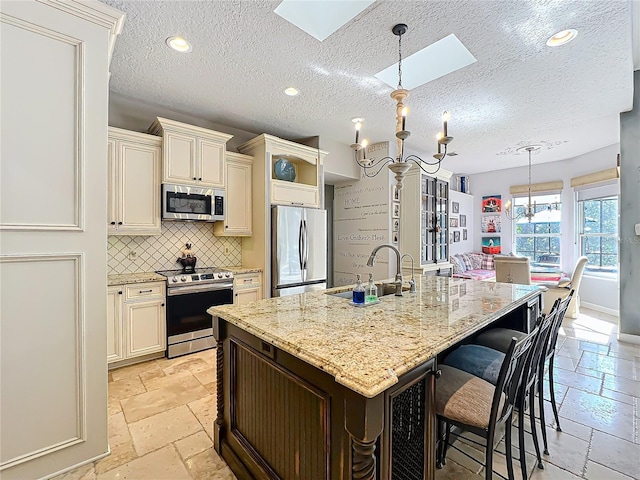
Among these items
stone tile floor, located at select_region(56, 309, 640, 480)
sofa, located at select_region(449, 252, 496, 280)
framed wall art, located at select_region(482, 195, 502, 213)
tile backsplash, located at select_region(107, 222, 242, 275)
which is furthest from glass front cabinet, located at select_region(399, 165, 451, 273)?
framed wall art, located at select_region(482, 195, 502, 213)

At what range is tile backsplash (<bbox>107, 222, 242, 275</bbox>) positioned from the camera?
130 inches

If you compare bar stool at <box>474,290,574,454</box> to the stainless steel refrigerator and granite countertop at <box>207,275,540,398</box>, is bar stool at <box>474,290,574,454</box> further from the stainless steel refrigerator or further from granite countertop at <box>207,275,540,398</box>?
the stainless steel refrigerator

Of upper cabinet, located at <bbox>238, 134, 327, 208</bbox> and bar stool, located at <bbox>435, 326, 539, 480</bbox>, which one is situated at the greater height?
upper cabinet, located at <bbox>238, 134, 327, 208</bbox>

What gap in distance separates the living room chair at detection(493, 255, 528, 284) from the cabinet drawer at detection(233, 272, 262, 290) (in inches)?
155

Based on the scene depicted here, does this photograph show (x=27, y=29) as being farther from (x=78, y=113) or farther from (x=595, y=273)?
(x=595, y=273)

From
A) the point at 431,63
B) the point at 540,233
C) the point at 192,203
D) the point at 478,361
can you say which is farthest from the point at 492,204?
the point at 192,203

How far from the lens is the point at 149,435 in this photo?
2.00 metres

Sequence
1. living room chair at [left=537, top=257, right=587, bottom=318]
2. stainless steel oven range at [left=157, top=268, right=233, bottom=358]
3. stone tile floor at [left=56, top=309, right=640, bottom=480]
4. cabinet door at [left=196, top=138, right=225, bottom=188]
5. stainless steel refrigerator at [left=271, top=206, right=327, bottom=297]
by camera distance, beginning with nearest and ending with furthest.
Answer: stone tile floor at [left=56, top=309, right=640, bottom=480] → stainless steel oven range at [left=157, top=268, right=233, bottom=358] → cabinet door at [left=196, top=138, right=225, bottom=188] → stainless steel refrigerator at [left=271, top=206, right=327, bottom=297] → living room chair at [left=537, top=257, right=587, bottom=318]

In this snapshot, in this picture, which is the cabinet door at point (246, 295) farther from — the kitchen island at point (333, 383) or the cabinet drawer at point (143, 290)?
the kitchen island at point (333, 383)

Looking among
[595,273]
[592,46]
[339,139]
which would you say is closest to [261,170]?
[339,139]

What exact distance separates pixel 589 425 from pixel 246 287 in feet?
10.9

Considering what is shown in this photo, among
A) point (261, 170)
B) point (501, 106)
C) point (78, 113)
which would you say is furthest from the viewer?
point (261, 170)

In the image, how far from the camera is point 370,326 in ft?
4.67

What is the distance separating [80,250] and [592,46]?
13.0ft
